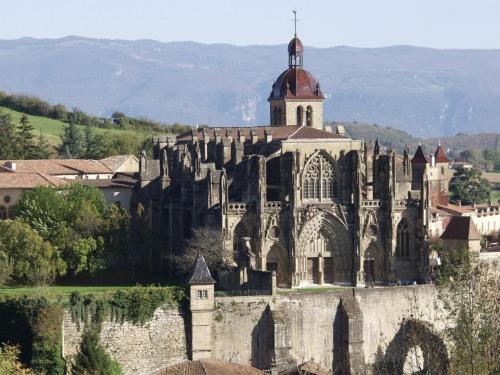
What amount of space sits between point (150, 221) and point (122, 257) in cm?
494

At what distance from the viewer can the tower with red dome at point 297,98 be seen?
311 feet

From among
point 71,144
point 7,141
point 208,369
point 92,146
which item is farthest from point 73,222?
point 71,144

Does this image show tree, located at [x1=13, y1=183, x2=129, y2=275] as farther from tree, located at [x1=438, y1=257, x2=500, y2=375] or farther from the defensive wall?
tree, located at [x1=438, y1=257, x2=500, y2=375]

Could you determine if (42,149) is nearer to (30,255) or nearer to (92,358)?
(30,255)

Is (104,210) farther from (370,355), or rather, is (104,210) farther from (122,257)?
(370,355)

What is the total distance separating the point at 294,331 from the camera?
2662 inches

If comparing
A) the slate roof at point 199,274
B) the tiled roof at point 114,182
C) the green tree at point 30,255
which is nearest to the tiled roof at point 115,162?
the tiled roof at point 114,182

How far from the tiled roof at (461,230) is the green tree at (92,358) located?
82.5 ft

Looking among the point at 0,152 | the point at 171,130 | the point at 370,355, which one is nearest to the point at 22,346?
the point at 370,355

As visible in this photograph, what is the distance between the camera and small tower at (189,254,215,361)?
6488 cm

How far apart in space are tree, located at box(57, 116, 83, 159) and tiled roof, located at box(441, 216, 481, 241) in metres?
48.1

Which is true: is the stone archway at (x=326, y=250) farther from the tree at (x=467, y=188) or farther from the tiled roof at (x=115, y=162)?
the tree at (x=467, y=188)

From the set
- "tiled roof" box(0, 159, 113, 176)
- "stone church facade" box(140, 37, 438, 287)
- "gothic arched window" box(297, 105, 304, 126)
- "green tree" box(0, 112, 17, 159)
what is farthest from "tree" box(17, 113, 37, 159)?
"stone church facade" box(140, 37, 438, 287)

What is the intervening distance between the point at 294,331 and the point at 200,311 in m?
5.42
